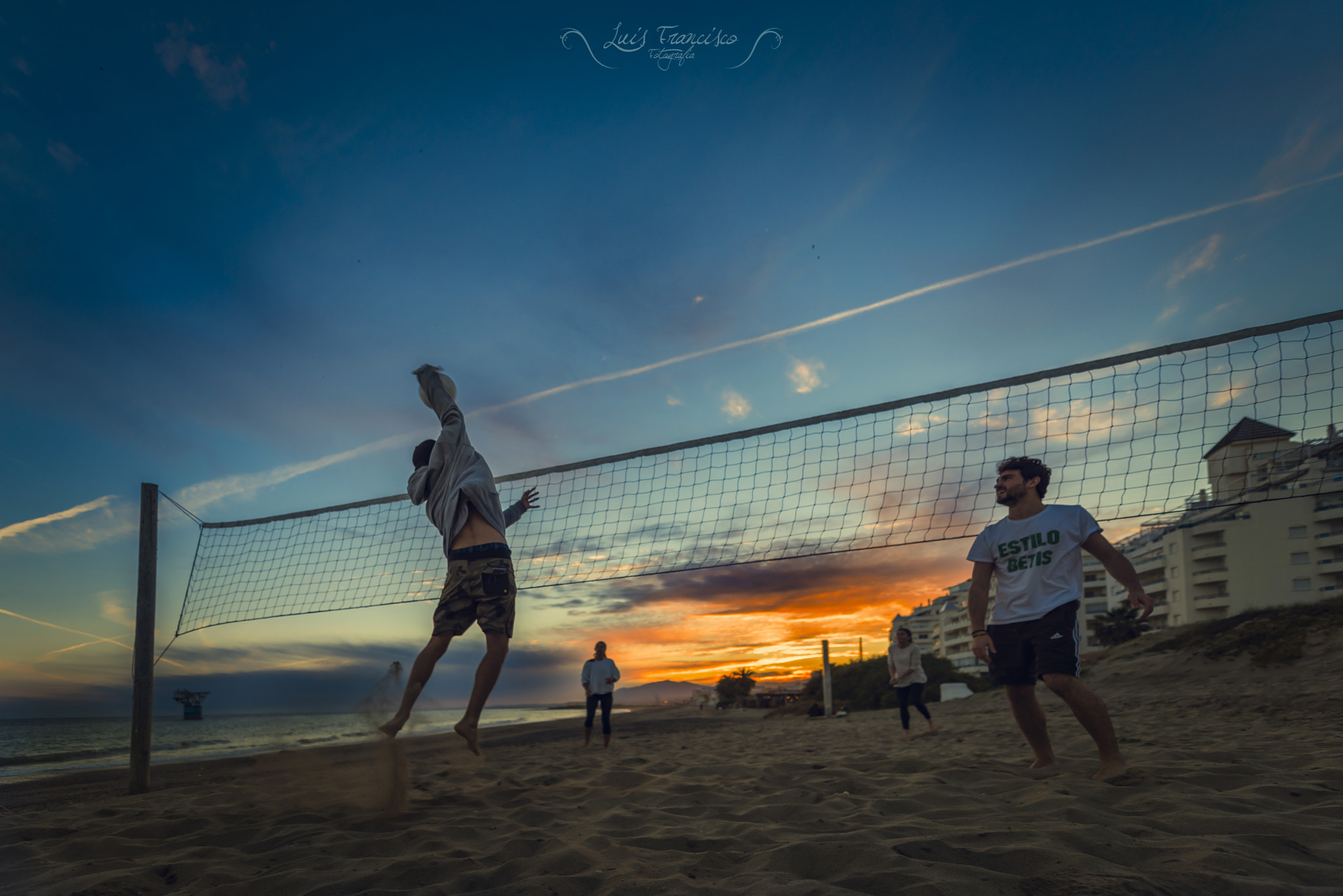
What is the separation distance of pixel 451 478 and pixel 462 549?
35 centimetres

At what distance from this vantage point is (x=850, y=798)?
2.73 metres

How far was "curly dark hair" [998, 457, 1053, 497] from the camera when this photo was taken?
342cm

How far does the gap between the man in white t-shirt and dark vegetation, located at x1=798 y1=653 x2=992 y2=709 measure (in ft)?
52.2

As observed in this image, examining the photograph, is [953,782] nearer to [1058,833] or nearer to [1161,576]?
[1058,833]

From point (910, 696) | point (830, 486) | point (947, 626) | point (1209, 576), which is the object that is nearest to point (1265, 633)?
point (910, 696)

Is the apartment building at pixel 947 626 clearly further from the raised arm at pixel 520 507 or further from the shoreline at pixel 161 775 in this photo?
the raised arm at pixel 520 507

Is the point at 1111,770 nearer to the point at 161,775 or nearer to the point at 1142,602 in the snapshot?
the point at 1142,602

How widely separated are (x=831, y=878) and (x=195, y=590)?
19.7ft

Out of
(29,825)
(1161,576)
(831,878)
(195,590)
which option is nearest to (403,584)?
(195,590)

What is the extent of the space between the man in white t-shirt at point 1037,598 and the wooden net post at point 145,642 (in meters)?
4.94

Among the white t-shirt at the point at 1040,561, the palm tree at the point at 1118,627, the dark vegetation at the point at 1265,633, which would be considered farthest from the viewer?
the palm tree at the point at 1118,627

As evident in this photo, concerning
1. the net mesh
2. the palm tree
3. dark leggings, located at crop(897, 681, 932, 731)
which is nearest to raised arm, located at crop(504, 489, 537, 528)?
the net mesh

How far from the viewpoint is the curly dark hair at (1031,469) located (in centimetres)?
342

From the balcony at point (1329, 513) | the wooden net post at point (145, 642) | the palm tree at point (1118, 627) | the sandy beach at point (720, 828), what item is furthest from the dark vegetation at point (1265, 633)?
the balcony at point (1329, 513)
